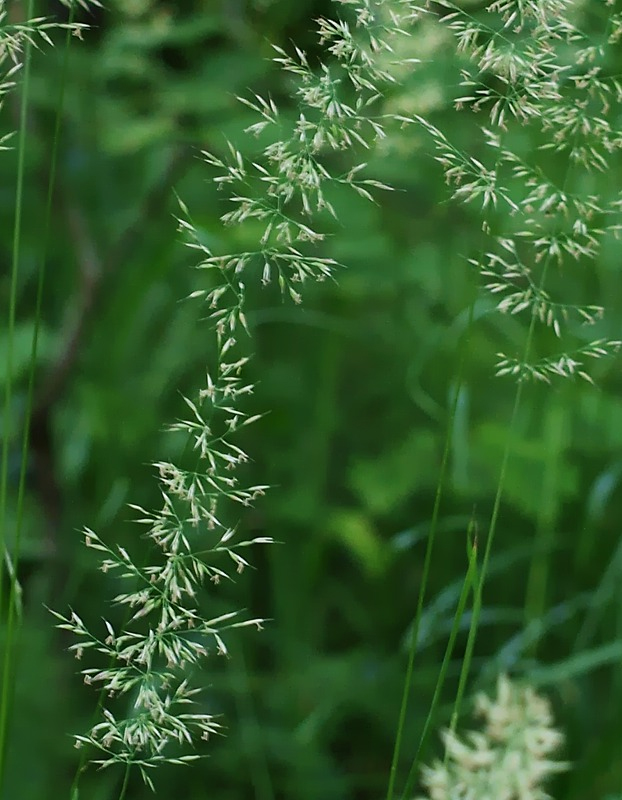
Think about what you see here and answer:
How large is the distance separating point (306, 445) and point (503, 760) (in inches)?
41.0

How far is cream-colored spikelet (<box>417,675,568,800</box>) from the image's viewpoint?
3.05ft

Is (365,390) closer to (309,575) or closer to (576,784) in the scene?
(309,575)

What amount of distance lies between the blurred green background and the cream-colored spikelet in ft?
1.37

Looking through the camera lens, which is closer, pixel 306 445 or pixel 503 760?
pixel 503 760

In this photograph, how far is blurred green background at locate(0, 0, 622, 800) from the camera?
5.32ft

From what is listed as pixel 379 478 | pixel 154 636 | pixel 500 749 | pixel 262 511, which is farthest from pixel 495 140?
pixel 262 511

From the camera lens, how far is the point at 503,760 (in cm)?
97

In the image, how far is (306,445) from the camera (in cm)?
196

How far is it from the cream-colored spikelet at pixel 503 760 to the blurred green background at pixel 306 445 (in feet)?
1.37

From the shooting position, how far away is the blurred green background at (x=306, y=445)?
5.32 feet

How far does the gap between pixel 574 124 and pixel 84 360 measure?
53.2 inches

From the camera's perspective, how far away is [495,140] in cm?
79

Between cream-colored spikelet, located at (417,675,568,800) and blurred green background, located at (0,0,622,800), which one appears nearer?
cream-colored spikelet, located at (417,675,568,800)

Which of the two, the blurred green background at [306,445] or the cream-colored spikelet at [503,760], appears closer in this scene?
the cream-colored spikelet at [503,760]
